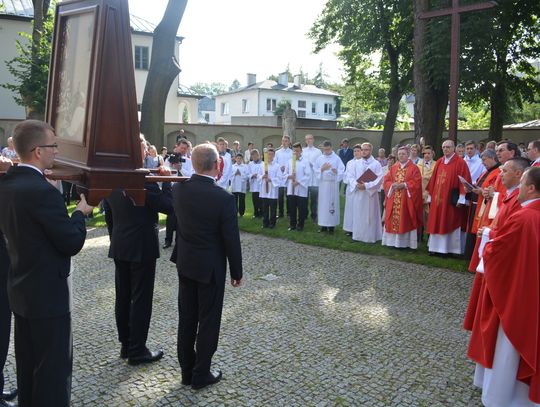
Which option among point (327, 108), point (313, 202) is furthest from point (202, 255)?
point (327, 108)

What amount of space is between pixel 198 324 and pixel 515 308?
265 cm

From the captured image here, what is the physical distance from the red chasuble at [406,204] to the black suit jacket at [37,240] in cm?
805

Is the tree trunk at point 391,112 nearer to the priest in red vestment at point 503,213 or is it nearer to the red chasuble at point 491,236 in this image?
the priest in red vestment at point 503,213

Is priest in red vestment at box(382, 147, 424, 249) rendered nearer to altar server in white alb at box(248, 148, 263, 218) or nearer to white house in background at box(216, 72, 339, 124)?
altar server in white alb at box(248, 148, 263, 218)

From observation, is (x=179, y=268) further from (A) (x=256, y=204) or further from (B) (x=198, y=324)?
(A) (x=256, y=204)

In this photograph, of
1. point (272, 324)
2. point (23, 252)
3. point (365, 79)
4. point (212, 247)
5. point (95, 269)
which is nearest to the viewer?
point (23, 252)

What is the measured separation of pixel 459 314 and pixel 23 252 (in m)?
5.34

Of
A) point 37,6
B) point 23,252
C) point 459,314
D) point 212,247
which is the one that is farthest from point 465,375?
point 37,6

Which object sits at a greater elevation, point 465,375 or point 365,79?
point 365,79

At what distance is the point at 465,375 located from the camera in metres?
4.73

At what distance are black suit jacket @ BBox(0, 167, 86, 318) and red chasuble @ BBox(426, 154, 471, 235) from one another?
8036mm

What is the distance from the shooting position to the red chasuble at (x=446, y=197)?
9.63 metres

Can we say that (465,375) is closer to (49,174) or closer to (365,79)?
(49,174)

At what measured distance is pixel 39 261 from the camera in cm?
305
